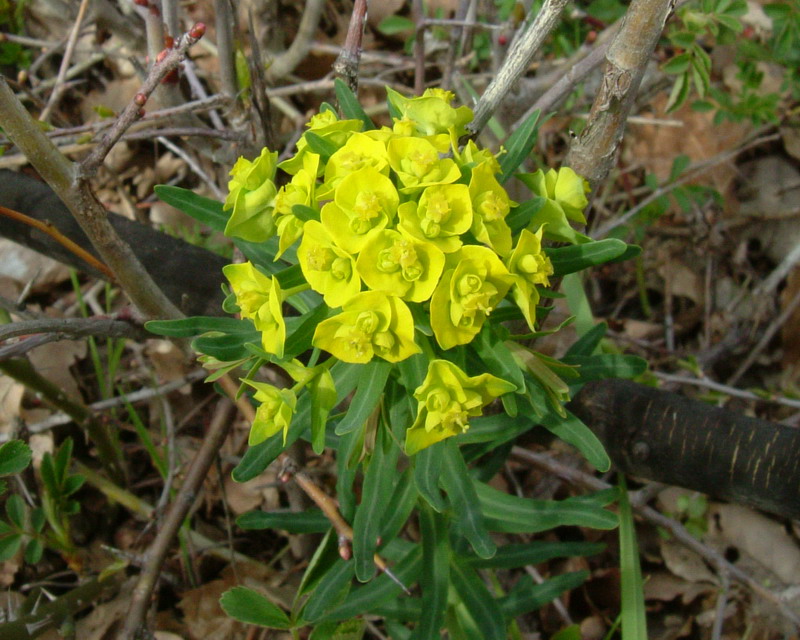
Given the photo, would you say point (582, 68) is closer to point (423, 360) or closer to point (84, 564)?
point (423, 360)

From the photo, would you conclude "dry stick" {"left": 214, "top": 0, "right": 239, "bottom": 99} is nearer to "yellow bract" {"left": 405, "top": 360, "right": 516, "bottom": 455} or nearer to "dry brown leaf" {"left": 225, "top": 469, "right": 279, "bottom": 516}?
"yellow bract" {"left": 405, "top": 360, "right": 516, "bottom": 455}

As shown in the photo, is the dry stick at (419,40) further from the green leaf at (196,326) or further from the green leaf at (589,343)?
the green leaf at (196,326)

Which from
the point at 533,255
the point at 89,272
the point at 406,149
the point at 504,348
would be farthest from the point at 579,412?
the point at 89,272

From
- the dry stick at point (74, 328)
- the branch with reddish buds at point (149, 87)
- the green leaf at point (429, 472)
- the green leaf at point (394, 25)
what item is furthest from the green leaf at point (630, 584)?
the green leaf at point (394, 25)

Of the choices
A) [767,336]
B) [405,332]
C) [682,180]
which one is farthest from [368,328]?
[682,180]


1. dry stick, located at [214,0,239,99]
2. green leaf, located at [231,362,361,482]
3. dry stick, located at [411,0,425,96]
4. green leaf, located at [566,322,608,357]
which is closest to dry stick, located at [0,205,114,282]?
dry stick, located at [214,0,239,99]

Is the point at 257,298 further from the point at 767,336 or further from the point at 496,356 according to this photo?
the point at 767,336
